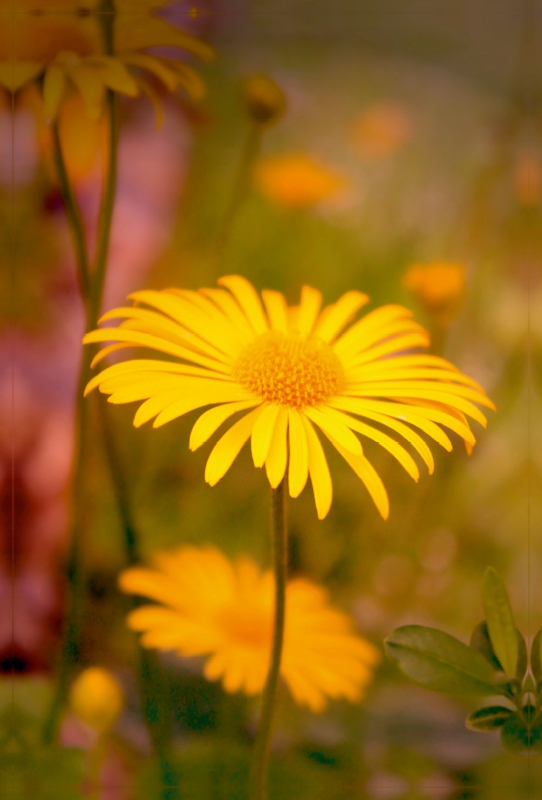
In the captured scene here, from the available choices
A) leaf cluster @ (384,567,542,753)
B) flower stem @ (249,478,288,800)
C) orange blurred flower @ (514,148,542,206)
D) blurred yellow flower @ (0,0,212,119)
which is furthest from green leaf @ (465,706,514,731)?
blurred yellow flower @ (0,0,212,119)

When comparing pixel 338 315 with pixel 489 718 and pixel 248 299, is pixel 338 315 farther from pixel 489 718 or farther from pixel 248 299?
pixel 489 718

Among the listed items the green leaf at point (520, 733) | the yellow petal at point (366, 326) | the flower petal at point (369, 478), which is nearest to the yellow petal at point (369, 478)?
the flower petal at point (369, 478)

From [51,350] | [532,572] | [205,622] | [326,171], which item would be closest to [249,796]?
[205,622]

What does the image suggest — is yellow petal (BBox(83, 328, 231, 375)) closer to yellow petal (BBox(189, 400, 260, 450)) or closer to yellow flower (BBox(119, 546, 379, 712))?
yellow petal (BBox(189, 400, 260, 450))

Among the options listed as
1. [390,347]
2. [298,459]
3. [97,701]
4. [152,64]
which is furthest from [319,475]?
[152,64]

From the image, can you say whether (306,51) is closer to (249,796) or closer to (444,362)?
(444,362)
